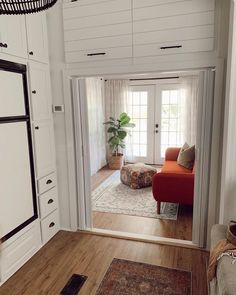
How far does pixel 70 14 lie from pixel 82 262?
8.22ft

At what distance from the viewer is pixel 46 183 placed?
2.62 metres

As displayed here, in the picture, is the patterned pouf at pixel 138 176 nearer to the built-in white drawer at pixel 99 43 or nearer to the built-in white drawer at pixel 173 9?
the built-in white drawer at pixel 99 43

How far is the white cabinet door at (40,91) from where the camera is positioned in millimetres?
2365

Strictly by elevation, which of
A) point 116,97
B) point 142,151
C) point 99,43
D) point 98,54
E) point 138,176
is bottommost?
point 138,176

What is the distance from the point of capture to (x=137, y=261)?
90.7 inches

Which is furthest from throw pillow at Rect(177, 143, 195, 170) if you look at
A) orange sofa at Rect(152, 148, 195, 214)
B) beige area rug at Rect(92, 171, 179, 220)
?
beige area rug at Rect(92, 171, 179, 220)

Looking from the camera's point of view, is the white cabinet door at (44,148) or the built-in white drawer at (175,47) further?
the white cabinet door at (44,148)

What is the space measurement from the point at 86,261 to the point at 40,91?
5.88 ft

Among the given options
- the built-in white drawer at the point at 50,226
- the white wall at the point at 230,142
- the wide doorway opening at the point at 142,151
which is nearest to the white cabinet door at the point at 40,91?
the wide doorway opening at the point at 142,151

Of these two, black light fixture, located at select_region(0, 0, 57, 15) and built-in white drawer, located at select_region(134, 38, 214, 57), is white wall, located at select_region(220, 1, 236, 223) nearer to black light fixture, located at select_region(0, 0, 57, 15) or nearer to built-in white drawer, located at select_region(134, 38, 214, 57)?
built-in white drawer, located at select_region(134, 38, 214, 57)

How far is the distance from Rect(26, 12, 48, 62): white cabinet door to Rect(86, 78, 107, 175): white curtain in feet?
7.80

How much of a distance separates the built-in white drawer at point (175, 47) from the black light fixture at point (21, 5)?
151 centimetres

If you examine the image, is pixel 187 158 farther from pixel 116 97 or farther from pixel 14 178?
pixel 116 97

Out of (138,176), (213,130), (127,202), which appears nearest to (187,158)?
(138,176)
